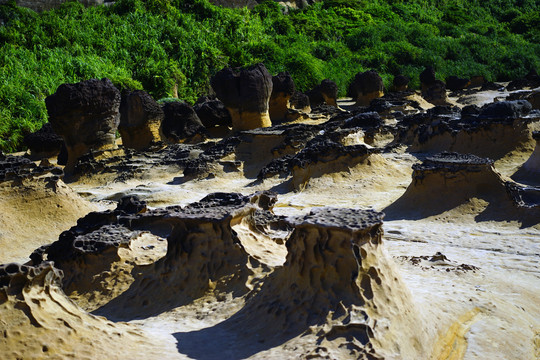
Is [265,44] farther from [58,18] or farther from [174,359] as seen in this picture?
[174,359]

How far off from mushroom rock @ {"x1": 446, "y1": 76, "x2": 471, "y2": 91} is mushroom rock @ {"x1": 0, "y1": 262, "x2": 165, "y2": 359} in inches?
1030

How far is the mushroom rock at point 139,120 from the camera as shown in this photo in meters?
15.2

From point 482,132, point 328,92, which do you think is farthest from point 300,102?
point 482,132

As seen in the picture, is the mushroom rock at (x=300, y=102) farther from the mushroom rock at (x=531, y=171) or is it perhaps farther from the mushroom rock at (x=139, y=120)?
the mushroom rock at (x=531, y=171)

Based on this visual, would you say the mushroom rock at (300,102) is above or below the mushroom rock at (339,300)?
above

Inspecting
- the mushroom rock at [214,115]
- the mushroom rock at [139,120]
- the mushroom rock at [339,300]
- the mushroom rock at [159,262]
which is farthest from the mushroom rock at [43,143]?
the mushroom rock at [339,300]

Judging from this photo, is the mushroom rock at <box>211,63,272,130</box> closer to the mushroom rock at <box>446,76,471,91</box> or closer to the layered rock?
the layered rock

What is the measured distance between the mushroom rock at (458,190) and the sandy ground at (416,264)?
0.16m

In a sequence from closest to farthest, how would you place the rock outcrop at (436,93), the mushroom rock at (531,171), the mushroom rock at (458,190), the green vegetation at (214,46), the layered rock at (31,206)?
the mushroom rock at (458,190), the layered rock at (31,206), the mushroom rock at (531,171), the rock outcrop at (436,93), the green vegetation at (214,46)

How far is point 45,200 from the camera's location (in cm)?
867

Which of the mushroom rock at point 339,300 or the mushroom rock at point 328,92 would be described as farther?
the mushroom rock at point 328,92

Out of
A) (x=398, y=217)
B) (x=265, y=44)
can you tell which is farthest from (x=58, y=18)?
(x=398, y=217)

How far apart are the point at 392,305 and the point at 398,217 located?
4.36 m

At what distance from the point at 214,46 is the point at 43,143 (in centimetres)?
1438
